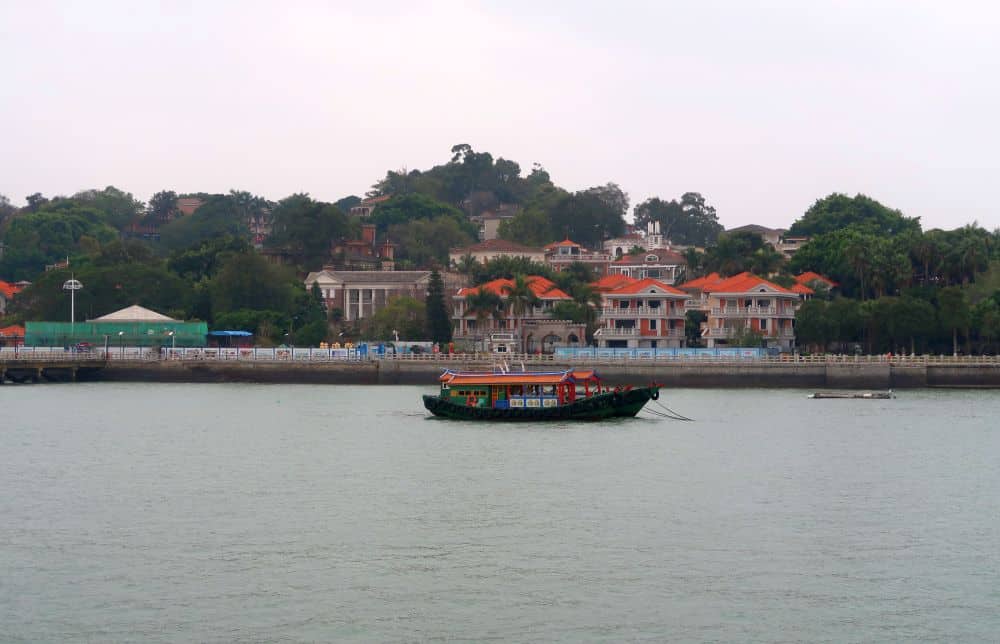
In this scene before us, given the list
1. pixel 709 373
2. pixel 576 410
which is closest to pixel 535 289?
pixel 709 373

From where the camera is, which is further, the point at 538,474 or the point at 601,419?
the point at 601,419

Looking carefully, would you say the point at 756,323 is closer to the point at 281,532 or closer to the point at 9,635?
the point at 281,532

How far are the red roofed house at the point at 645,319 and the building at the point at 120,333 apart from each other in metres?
32.7

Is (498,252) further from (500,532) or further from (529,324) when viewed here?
(500,532)

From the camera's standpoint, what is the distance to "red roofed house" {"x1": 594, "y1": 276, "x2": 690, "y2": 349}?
110m

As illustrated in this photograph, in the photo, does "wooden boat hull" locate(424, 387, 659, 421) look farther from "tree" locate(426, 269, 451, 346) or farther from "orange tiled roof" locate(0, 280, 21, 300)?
"orange tiled roof" locate(0, 280, 21, 300)

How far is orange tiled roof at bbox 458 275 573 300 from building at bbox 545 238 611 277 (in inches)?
1077

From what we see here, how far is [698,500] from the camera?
42781mm

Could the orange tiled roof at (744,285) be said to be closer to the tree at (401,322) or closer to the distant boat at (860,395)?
the distant boat at (860,395)

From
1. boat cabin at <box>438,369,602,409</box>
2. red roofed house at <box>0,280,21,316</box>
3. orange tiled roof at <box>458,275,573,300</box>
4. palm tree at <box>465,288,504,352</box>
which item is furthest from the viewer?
red roofed house at <box>0,280,21,316</box>

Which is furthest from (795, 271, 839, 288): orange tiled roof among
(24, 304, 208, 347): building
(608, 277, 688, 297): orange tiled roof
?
(24, 304, 208, 347): building

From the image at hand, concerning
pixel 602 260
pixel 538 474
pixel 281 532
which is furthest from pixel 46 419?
pixel 602 260

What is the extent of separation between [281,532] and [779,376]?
59857 millimetres

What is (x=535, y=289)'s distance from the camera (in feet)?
396
